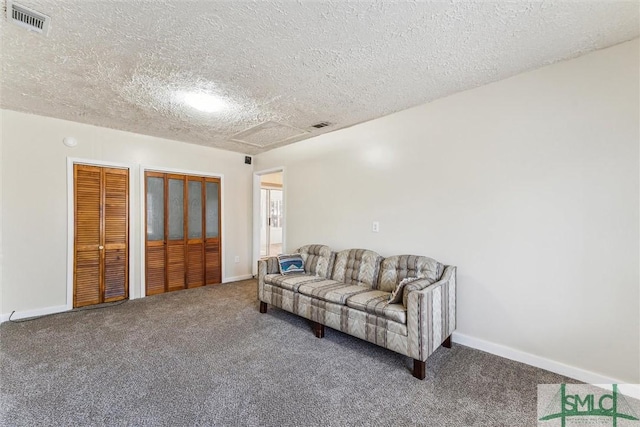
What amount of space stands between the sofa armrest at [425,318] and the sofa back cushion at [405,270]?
0.29m

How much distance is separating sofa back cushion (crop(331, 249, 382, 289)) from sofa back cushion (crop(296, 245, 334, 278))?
12 cm

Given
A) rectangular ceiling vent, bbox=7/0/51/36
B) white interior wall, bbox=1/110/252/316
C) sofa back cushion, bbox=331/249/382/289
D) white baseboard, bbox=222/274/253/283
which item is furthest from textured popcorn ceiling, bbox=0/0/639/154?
white baseboard, bbox=222/274/253/283

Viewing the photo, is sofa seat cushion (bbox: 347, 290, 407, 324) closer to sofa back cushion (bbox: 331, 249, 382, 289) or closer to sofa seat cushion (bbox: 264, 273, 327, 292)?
sofa back cushion (bbox: 331, 249, 382, 289)

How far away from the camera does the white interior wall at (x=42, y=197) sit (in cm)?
332

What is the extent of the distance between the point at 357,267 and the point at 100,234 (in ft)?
11.9

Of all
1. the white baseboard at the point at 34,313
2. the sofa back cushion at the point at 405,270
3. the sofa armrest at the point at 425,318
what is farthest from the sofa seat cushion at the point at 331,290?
the white baseboard at the point at 34,313

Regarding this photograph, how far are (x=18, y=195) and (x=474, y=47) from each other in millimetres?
5058

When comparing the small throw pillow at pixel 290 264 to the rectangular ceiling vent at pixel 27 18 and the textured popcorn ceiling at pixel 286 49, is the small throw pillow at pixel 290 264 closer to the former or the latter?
the textured popcorn ceiling at pixel 286 49

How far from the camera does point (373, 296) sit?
2.72m

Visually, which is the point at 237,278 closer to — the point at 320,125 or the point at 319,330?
the point at 319,330

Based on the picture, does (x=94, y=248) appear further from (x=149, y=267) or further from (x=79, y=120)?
(x=79, y=120)

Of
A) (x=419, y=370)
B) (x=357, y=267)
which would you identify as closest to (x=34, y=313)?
(x=357, y=267)

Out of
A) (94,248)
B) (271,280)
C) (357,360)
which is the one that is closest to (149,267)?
(94,248)

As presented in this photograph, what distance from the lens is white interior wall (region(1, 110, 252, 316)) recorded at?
3.32 metres
